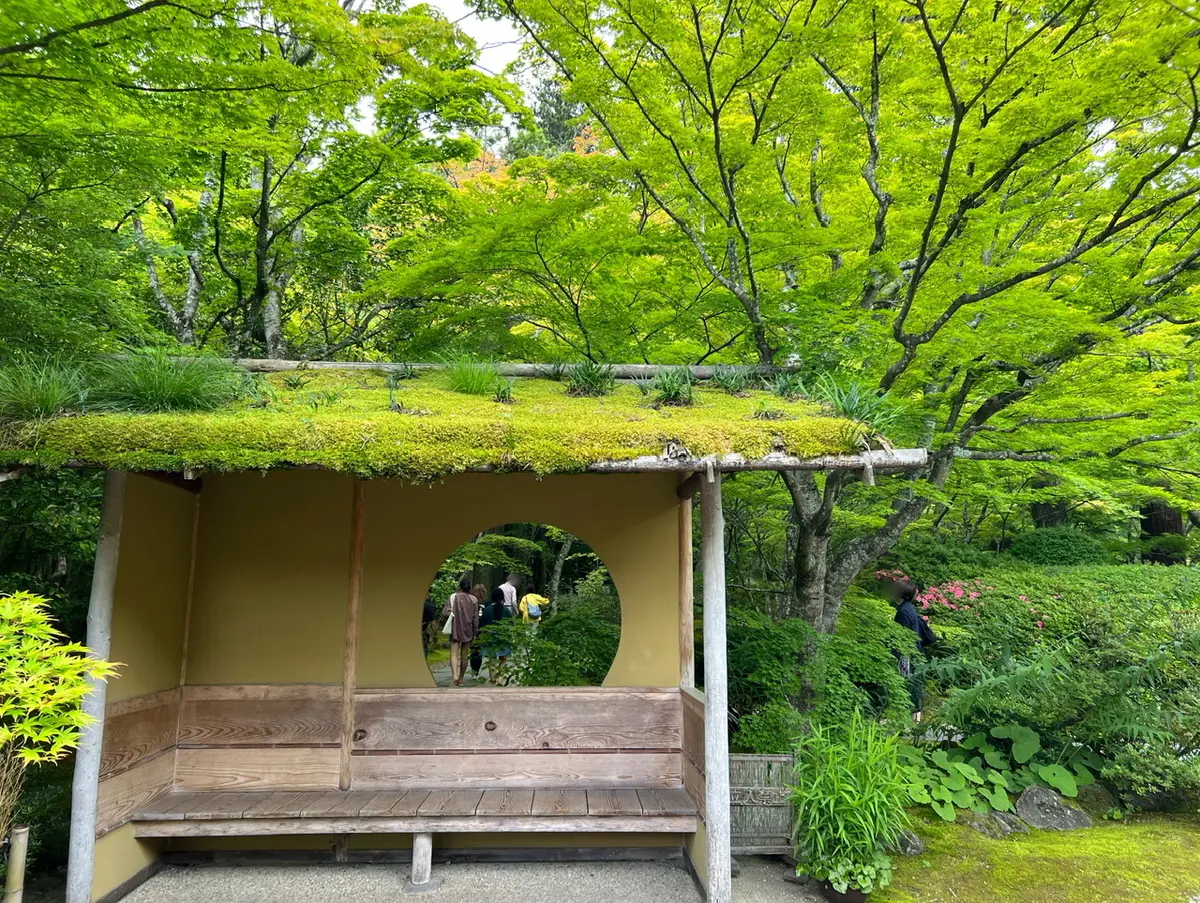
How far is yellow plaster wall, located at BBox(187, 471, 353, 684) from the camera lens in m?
4.46

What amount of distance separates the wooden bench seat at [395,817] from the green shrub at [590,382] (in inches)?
102

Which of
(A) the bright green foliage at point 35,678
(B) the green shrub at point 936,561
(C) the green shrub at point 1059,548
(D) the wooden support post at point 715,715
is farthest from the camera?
(C) the green shrub at point 1059,548

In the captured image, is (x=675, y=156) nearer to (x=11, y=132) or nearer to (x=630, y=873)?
(x=11, y=132)

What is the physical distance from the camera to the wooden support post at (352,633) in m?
4.30

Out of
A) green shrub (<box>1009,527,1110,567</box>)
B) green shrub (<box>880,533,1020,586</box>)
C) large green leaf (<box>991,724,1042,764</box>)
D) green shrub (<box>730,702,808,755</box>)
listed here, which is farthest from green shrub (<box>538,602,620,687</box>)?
green shrub (<box>1009,527,1110,567</box>)

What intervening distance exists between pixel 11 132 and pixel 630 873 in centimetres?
563

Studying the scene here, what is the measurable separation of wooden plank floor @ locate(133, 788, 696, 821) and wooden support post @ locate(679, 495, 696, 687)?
760mm

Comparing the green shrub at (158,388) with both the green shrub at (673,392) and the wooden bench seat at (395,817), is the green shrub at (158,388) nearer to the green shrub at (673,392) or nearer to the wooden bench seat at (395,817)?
the wooden bench seat at (395,817)

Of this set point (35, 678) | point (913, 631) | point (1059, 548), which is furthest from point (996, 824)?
point (1059, 548)

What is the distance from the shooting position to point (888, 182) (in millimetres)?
5438

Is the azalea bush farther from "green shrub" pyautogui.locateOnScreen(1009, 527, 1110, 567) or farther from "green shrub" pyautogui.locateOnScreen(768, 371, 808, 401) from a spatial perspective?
"green shrub" pyautogui.locateOnScreen(1009, 527, 1110, 567)

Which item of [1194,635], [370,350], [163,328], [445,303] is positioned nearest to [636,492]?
[445,303]

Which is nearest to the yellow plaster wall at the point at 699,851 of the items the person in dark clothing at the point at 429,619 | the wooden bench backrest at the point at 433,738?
the wooden bench backrest at the point at 433,738

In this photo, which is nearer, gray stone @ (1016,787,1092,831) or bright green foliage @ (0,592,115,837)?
bright green foliage @ (0,592,115,837)
